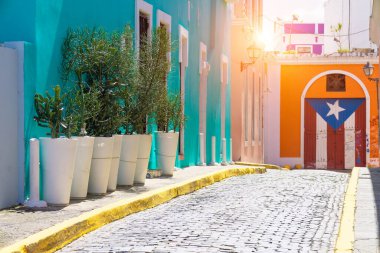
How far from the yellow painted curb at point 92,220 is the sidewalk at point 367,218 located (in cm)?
242

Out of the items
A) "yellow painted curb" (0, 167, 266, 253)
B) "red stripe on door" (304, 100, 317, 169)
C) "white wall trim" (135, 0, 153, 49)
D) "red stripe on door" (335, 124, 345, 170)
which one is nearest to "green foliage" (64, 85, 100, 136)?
"yellow painted curb" (0, 167, 266, 253)

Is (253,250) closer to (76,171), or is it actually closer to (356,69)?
(76,171)

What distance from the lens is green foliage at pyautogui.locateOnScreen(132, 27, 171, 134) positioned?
405 inches

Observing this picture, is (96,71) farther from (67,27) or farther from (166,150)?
(166,150)

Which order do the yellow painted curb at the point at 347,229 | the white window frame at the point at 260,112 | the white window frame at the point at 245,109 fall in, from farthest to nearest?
the white window frame at the point at 260,112 < the white window frame at the point at 245,109 < the yellow painted curb at the point at 347,229

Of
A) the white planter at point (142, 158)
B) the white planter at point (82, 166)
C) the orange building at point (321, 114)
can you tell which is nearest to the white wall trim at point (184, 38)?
the white planter at point (142, 158)

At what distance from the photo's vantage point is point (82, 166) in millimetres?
8508

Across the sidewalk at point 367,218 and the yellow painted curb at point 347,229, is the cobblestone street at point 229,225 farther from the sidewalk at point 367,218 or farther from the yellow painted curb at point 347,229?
the sidewalk at point 367,218

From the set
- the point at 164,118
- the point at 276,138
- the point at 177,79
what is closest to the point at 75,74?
the point at 164,118

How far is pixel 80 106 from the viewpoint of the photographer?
8.46 metres

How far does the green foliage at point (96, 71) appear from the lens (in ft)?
29.7

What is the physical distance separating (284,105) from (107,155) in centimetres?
2460

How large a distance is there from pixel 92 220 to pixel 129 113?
3308mm

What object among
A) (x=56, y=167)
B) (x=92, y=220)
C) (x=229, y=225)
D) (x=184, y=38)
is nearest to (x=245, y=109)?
(x=184, y=38)
